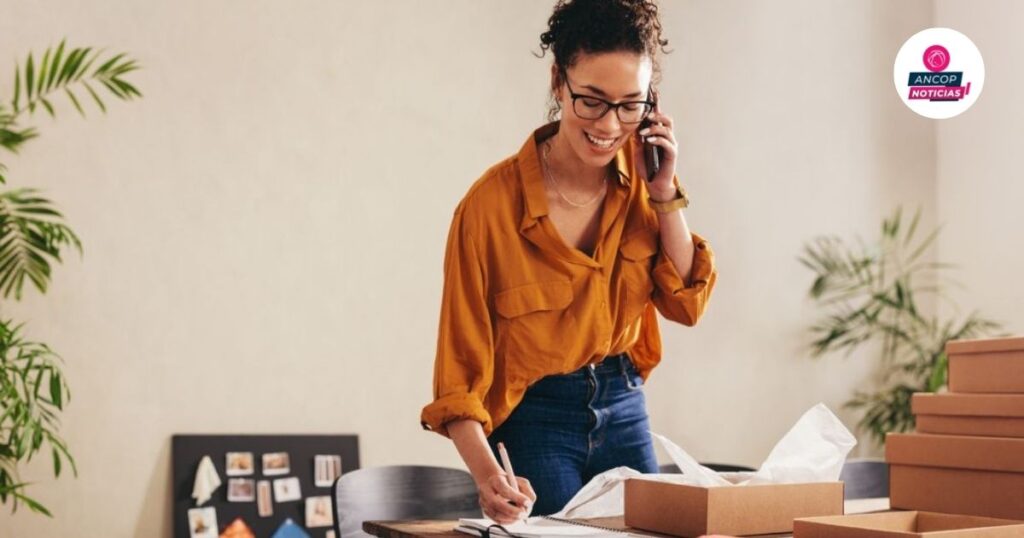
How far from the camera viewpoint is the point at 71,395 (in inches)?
133

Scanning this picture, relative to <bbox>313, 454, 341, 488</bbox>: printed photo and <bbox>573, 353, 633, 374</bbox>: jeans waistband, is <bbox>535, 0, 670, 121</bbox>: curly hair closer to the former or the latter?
<bbox>573, 353, 633, 374</bbox>: jeans waistband

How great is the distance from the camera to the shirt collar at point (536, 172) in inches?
76.0

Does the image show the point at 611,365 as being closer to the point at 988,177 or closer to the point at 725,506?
the point at 725,506

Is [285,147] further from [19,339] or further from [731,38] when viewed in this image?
[731,38]

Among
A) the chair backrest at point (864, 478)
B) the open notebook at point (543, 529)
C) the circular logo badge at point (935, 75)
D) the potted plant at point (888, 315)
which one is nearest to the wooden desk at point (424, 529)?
the open notebook at point (543, 529)

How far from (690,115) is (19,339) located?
9.10 feet

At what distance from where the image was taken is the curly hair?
185 centimetres

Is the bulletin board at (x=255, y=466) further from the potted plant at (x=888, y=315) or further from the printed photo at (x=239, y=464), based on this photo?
the potted plant at (x=888, y=315)

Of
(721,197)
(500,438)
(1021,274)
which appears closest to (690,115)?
(721,197)

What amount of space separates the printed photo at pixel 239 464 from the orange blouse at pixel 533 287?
186 cm

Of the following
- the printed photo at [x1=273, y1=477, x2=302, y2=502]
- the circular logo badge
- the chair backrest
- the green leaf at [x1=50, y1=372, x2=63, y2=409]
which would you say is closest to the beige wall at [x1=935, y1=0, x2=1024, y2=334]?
the circular logo badge

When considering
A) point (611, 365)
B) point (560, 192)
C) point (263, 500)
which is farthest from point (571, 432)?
point (263, 500)

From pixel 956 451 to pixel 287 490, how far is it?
237 cm

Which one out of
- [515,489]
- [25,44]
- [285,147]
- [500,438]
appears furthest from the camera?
[285,147]
